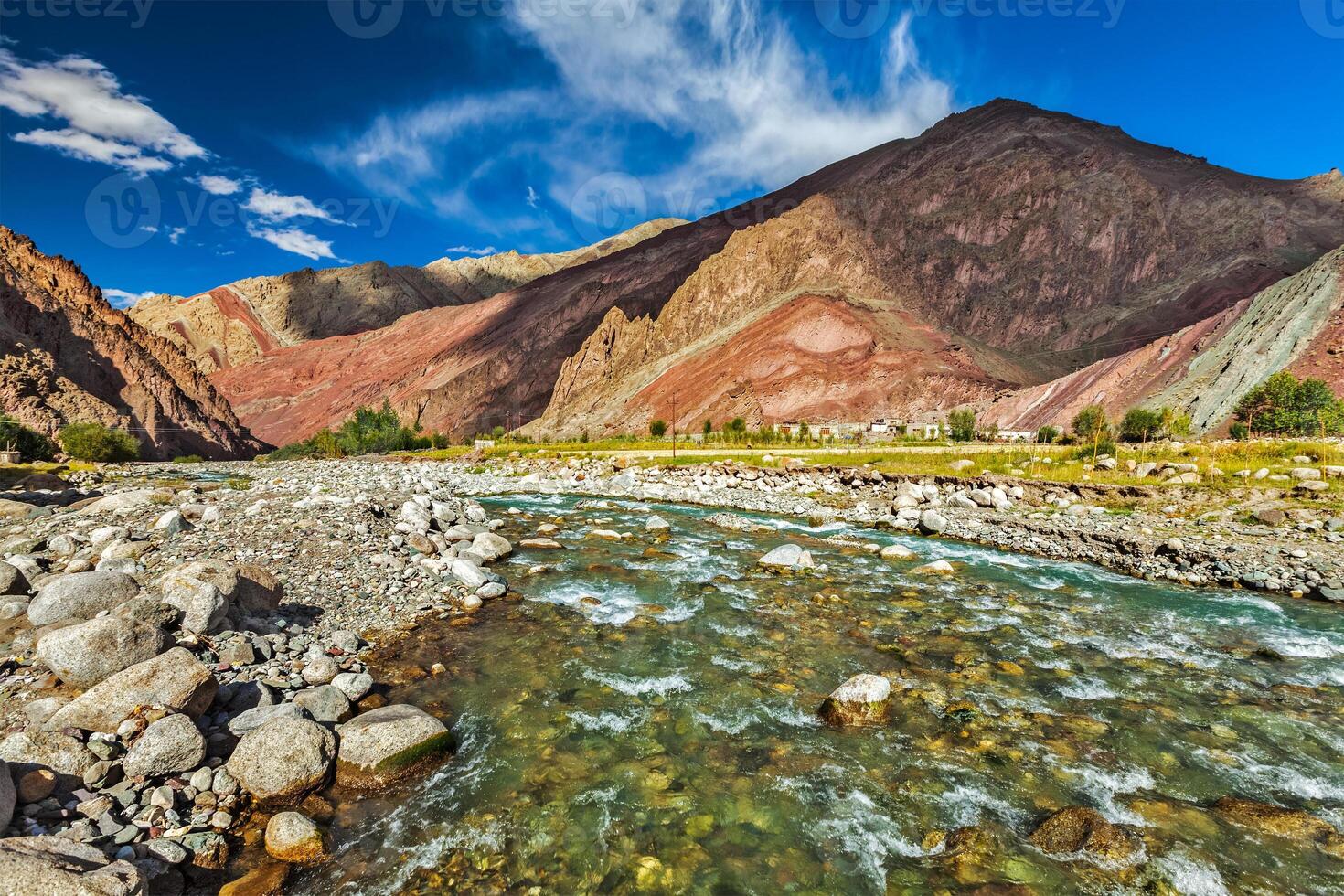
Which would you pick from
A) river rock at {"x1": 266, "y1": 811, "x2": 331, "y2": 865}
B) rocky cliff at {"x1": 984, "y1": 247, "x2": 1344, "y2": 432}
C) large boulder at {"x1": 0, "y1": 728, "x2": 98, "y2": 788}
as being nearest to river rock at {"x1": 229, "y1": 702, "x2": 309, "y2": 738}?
large boulder at {"x1": 0, "y1": 728, "x2": 98, "y2": 788}

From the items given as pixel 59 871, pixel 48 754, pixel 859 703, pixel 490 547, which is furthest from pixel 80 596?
pixel 859 703

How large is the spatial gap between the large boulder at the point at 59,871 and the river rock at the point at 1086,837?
7280 millimetres

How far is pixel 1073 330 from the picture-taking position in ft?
295

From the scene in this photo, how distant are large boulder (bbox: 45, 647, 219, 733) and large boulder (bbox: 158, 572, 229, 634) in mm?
1809

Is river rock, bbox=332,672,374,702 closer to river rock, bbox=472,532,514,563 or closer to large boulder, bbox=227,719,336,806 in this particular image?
large boulder, bbox=227,719,336,806

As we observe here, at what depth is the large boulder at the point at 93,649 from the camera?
624 centimetres

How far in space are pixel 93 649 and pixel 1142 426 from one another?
2430 inches

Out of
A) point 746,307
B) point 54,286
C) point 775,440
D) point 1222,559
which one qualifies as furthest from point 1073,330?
point 54,286

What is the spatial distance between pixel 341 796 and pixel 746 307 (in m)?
107

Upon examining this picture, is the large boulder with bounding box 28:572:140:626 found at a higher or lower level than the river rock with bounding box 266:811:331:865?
higher

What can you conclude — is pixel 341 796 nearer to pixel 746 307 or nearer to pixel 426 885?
pixel 426 885

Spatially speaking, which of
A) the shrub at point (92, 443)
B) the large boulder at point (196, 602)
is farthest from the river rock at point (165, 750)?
the shrub at point (92, 443)

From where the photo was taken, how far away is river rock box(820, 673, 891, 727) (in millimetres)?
7395

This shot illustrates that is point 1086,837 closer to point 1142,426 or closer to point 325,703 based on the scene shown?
point 325,703
